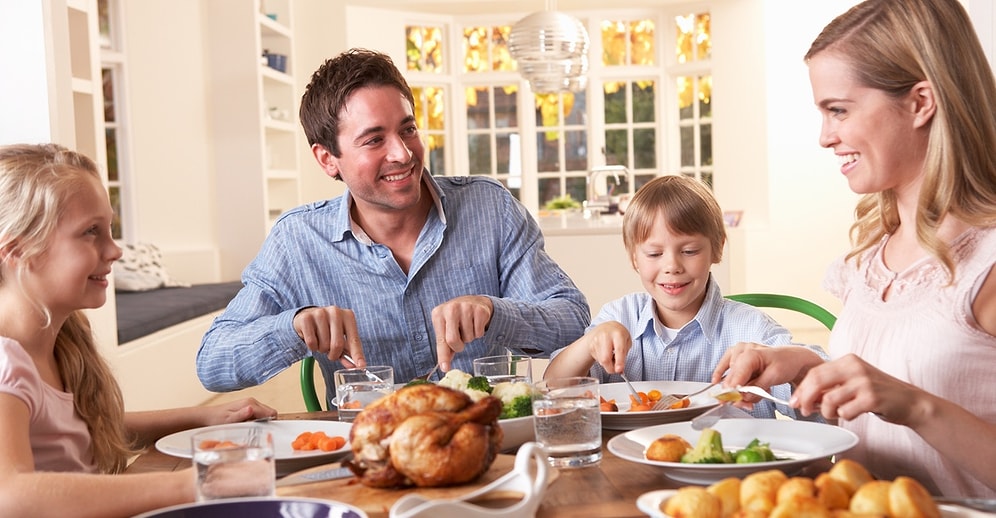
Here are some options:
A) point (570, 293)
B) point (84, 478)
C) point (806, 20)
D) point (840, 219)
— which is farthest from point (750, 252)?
point (84, 478)

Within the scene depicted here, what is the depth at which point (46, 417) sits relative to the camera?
4.97 feet

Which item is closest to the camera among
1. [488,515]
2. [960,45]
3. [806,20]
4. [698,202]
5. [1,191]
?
[488,515]

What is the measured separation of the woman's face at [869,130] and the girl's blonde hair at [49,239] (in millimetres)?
1121

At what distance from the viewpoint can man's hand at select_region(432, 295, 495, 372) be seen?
174cm

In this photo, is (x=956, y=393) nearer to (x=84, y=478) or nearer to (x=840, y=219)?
(x=84, y=478)

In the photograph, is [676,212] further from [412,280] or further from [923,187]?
[923,187]

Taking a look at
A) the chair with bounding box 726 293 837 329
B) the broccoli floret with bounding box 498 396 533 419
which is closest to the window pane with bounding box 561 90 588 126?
the chair with bounding box 726 293 837 329

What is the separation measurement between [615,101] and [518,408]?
839cm

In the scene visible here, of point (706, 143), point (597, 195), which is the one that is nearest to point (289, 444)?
point (597, 195)

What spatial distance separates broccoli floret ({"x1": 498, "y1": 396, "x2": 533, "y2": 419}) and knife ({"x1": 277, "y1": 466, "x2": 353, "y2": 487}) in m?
0.26

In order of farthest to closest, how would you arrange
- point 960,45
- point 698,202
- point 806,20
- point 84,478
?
1. point 806,20
2. point 698,202
3. point 960,45
4. point 84,478

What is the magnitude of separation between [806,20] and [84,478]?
8.09m

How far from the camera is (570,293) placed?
7.54 ft

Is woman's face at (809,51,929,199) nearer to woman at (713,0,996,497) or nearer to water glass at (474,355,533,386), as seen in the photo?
woman at (713,0,996,497)
